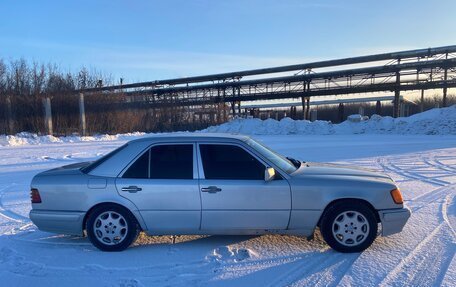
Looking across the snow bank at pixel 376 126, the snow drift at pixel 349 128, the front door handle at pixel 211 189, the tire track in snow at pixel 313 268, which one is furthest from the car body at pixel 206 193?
the snow bank at pixel 376 126

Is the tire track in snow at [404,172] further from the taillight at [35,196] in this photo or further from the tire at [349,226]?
the taillight at [35,196]

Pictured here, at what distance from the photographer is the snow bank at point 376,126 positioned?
25750mm

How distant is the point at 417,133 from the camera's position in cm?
2556

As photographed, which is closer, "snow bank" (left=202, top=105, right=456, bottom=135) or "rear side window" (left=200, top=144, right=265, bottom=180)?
"rear side window" (left=200, top=144, right=265, bottom=180)

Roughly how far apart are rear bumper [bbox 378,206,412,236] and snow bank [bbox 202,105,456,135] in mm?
24047

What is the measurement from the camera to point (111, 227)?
4676 mm

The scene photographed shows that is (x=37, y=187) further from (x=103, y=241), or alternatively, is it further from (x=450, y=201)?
(x=450, y=201)

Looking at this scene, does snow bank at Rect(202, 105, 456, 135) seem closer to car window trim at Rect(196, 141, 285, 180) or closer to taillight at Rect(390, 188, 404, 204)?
taillight at Rect(390, 188, 404, 204)

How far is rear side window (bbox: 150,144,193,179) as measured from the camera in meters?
4.64

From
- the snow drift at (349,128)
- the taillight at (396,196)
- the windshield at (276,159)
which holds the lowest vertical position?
the taillight at (396,196)

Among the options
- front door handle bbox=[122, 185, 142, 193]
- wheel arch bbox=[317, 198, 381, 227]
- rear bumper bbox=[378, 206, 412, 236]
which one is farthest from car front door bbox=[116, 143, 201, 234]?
rear bumper bbox=[378, 206, 412, 236]

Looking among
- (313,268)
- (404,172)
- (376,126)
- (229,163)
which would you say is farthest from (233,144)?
(376,126)

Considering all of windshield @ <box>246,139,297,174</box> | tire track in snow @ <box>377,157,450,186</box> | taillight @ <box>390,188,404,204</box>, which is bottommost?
tire track in snow @ <box>377,157,450,186</box>

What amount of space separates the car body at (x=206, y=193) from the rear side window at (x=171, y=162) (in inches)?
0.5
